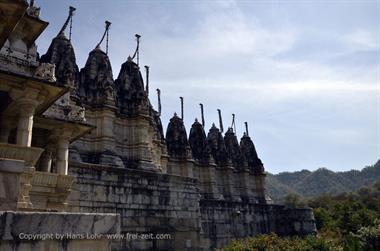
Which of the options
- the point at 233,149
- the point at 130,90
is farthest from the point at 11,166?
the point at 233,149

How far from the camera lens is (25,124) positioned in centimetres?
1018

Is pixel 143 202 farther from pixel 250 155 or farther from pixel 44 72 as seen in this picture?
pixel 250 155

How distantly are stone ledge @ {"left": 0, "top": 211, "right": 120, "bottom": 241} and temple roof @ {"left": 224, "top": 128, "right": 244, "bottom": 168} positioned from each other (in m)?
35.9

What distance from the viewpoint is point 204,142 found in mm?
37219

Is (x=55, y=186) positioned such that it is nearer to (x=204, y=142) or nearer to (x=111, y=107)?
(x=111, y=107)

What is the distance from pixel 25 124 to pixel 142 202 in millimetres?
7563

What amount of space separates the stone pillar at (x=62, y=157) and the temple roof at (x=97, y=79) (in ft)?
29.6

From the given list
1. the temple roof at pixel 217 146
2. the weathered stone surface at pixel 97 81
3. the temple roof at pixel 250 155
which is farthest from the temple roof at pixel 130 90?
the temple roof at pixel 250 155

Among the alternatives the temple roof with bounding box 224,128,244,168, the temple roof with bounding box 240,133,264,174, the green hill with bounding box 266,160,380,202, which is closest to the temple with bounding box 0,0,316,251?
the temple roof with bounding box 224,128,244,168

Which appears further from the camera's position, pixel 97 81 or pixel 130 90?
pixel 130 90

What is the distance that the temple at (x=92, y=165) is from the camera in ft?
15.2

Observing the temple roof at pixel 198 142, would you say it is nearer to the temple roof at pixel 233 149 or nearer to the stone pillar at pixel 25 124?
the temple roof at pixel 233 149

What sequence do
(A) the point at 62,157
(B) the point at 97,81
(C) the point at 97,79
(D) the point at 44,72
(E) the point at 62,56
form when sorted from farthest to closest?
(C) the point at 97,79 → (B) the point at 97,81 → (E) the point at 62,56 → (A) the point at 62,157 → (D) the point at 44,72

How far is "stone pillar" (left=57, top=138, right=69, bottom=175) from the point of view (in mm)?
12975
